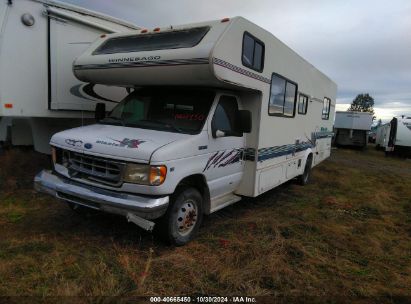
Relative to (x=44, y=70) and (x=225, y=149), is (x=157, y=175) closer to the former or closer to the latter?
(x=225, y=149)

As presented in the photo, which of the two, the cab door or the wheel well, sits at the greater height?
the cab door

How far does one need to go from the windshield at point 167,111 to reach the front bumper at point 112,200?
1075 millimetres

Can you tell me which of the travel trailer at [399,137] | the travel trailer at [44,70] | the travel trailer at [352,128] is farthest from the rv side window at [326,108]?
the travel trailer at [352,128]

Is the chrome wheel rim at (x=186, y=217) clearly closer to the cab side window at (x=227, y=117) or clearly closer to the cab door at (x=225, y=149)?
the cab door at (x=225, y=149)

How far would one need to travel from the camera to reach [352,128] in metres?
22.5

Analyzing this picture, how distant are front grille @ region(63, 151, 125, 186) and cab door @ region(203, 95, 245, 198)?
123cm

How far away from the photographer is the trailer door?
6.78 m

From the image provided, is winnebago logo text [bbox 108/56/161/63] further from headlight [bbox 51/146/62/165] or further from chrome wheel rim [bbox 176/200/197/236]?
chrome wheel rim [bbox 176/200/197/236]

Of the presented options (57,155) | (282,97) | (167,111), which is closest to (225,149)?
(167,111)

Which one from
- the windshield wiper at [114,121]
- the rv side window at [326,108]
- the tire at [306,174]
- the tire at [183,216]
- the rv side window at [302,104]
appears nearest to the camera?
the tire at [183,216]

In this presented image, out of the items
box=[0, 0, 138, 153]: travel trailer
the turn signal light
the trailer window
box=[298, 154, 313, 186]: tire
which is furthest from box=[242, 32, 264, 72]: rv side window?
box=[298, 154, 313, 186]: tire

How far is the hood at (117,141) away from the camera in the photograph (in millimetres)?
3937

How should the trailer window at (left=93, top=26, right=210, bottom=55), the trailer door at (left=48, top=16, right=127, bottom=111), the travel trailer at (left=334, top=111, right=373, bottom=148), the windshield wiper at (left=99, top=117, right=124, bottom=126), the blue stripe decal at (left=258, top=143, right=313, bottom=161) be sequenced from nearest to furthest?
the trailer window at (left=93, top=26, right=210, bottom=55) → the windshield wiper at (left=99, top=117, right=124, bottom=126) → the blue stripe decal at (left=258, top=143, right=313, bottom=161) → the trailer door at (left=48, top=16, right=127, bottom=111) → the travel trailer at (left=334, top=111, right=373, bottom=148)

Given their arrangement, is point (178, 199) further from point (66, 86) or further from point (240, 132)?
point (66, 86)
